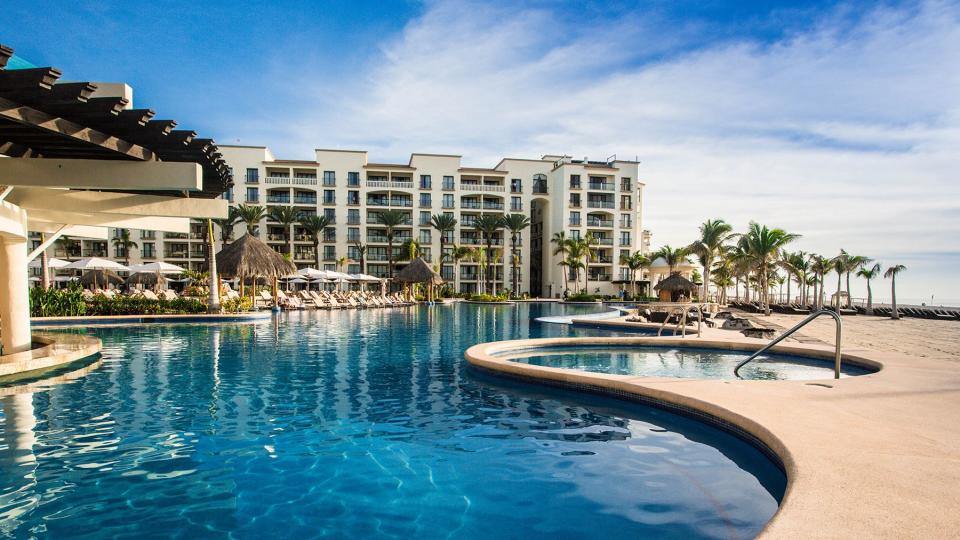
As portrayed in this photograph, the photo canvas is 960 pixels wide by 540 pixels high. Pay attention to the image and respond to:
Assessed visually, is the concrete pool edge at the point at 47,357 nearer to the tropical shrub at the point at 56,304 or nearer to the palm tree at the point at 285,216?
the tropical shrub at the point at 56,304

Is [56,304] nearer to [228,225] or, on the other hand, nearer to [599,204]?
[228,225]

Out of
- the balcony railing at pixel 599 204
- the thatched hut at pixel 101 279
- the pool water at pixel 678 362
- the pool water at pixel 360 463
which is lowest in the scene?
the pool water at pixel 678 362

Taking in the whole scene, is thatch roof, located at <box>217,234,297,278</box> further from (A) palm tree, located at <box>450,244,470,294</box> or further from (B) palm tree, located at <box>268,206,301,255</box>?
(A) palm tree, located at <box>450,244,470,294</box>

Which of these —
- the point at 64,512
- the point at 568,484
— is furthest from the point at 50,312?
the point at 568,484

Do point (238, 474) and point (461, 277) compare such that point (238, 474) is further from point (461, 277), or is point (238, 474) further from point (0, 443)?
point (461, 277)

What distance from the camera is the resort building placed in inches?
2159

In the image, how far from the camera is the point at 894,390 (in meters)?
6.86

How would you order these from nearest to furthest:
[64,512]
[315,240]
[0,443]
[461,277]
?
1. [64,512]
2. [0,443]
3. [315,240]
4. [461,277]

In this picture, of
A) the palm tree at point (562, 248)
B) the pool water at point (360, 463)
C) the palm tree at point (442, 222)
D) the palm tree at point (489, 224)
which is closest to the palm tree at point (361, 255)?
the palm tree at point (442, 222)

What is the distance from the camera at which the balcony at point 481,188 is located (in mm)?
59344

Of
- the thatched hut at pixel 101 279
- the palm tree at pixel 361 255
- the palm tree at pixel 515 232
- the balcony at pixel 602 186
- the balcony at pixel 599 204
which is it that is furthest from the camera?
the balcony at pixel 599 204

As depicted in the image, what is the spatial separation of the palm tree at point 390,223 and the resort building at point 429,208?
0.59 meters

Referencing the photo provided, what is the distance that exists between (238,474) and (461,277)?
5489 centimetres

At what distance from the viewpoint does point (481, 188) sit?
59.5 metres
